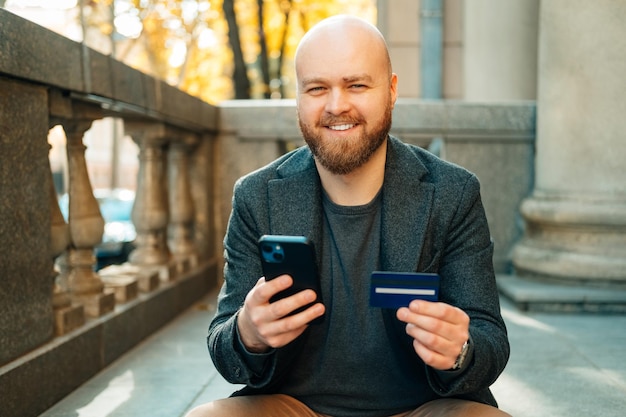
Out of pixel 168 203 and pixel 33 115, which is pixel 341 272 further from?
pixel 168 203

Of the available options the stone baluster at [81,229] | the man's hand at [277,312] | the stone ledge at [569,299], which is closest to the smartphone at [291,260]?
the man's hand at [277,312]

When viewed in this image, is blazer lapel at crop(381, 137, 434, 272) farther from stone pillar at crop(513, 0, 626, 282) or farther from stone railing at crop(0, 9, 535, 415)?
stone pillar at crop(513, 0, 626, 282)

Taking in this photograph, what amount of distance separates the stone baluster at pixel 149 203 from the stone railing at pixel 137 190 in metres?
0.01

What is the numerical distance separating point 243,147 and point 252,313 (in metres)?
4.84

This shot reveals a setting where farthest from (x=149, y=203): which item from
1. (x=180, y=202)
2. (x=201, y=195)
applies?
(x=201, y=195)

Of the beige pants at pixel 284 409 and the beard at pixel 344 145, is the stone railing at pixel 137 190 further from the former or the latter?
the beard at pixel 344 145

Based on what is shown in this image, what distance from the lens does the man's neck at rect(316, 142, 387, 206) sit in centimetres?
250

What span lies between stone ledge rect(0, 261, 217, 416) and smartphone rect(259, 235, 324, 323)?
147 centimetres

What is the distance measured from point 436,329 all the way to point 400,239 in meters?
0.51

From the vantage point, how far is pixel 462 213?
2416mm

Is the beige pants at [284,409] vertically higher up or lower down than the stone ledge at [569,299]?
higher up

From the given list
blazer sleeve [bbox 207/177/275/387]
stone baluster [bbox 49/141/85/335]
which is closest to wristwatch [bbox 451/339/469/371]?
blazer sleeve [bbox 207/177/275/387]

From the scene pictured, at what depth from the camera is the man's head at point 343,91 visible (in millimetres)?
2365

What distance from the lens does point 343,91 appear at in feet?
7.84
